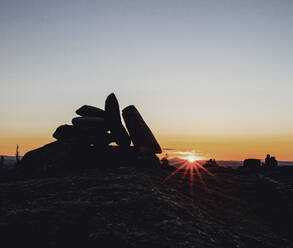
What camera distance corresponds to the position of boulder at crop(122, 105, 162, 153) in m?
20.3

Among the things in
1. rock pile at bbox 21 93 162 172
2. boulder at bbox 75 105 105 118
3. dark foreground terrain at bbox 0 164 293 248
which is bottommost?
dark foreground terrain at bbox 0 164 293 248

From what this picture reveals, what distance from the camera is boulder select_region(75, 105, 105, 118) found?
22.1 m

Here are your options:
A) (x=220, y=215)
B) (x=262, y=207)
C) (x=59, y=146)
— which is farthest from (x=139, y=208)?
(x=59, y=146)

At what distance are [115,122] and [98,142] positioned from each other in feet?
6.95

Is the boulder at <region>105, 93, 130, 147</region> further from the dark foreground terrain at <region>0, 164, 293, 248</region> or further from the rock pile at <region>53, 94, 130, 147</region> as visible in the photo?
the dark foreground terrain at <region>0, 164, 293, 248</region>

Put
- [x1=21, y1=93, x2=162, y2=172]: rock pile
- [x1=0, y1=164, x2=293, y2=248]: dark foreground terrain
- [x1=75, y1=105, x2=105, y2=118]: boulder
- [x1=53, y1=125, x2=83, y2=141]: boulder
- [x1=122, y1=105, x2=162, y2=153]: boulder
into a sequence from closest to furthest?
1. [x1=0, y1=164, x2=293, y2=248]: dark foreground terrain
2. [x1=21, y1=93, x2=162, y2=172]: rock pile
3. [x1=53, y1=125, x2=83, y2=141]: boulder
4. [x1=122, y1=105, x2=162, y2=153]: boulder
5. [x1=75, y1=105, x2=105, y2=118]: boulder

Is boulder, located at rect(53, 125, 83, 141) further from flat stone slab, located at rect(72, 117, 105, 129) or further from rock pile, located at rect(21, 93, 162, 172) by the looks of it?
flat stone slab, located at rect(72, 117, 105, 129)

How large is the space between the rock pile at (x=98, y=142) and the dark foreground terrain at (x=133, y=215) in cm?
537

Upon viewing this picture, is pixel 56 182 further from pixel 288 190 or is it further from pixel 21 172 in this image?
pixel 288 190

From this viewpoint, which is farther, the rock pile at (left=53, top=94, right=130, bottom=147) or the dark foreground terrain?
the rock pile at (left=53, top=94, right=130, bottom=147)

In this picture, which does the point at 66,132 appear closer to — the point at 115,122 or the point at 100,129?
the point at 100,129

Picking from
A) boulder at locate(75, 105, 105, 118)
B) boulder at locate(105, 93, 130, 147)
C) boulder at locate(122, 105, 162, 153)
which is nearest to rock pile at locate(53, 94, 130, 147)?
boulder at locate(105, 93, 130, 147)

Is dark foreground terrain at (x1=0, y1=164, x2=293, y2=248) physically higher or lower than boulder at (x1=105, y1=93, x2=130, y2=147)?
lower

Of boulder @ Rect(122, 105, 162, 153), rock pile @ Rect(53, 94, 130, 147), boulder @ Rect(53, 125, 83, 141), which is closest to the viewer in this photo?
rock pile @ Rect(53, 94, 130, 147)
